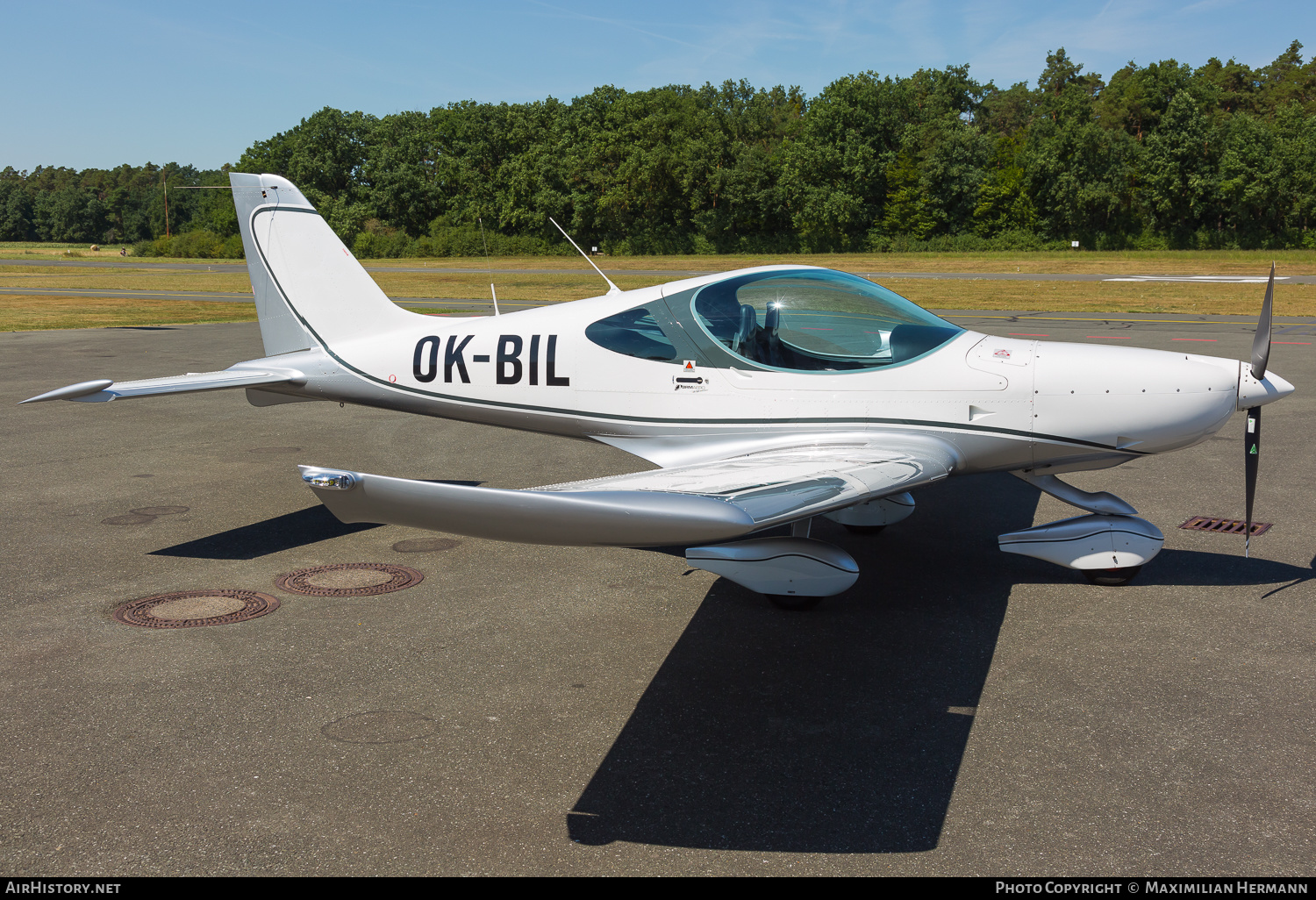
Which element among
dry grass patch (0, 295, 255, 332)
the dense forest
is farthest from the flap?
the dense forest

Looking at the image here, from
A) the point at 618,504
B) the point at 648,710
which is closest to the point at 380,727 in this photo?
the point at 648,710

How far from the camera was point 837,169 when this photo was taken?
220 feet

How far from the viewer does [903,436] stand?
240 inches

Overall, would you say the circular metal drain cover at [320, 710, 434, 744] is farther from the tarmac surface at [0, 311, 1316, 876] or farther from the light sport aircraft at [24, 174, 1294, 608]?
the light sport aircraft at [24, 174, 1294, 608]

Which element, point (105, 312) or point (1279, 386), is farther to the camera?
point (105, 312)

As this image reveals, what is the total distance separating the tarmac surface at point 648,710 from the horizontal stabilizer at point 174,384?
47.3 inches

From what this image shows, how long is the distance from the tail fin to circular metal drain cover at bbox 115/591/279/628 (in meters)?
2.66

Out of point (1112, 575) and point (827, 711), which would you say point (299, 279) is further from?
point (1112, 575)

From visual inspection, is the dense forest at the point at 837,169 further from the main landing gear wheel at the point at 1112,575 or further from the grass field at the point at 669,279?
the main landing gear wheel at the point at 1112,575

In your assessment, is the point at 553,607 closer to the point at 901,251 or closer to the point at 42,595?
the point at 42,595

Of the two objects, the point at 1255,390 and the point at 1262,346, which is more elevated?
the point at 1262,346

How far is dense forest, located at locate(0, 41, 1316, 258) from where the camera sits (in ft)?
195

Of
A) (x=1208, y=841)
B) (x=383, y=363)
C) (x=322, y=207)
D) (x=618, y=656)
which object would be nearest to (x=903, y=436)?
(x=618, y=656)

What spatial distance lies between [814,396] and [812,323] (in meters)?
0.54
